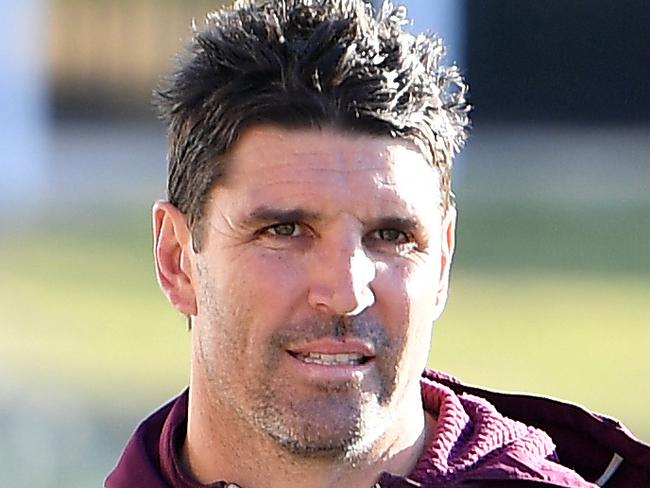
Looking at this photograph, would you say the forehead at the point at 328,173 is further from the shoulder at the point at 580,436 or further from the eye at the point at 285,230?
the shoulder at the point at 580,436

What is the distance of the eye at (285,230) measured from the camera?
229 cm

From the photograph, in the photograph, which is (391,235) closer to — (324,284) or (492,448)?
(324,284)

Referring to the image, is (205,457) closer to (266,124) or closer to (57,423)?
(266,124)

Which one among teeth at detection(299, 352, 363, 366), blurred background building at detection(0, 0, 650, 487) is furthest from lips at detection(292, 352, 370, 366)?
blurred background building at detection(0, 0, 650, 487)

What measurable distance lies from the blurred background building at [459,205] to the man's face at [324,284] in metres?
1.13

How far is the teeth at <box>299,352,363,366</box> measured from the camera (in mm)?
2242

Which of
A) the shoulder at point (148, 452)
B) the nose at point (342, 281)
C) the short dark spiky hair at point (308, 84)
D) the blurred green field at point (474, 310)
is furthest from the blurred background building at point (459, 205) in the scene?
the nose at point (342, 281)

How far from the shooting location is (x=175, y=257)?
2.53 metres

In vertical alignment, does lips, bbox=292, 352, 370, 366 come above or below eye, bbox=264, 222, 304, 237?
below

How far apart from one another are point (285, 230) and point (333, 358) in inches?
7.3

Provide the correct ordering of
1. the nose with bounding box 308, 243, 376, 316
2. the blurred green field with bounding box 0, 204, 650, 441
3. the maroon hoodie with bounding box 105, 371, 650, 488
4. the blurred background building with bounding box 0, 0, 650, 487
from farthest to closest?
the blurred green field with bounding box 0, 204, 650, 441 < the blurred background building with bounding box 0, 0, 650, 487 < the maroon hoodie with bounding box 105, 371, 650, 488 < the nose with bounding box 308, 243, 376, 316

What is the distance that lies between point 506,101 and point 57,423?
288 inches

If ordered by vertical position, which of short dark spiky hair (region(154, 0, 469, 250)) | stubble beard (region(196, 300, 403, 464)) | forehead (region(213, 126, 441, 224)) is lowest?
stubble beard (region(196, 300, 403, 464))

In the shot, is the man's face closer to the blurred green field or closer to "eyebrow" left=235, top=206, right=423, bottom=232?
"eyebrow" left=235, top=206, right=423, bottom=232
